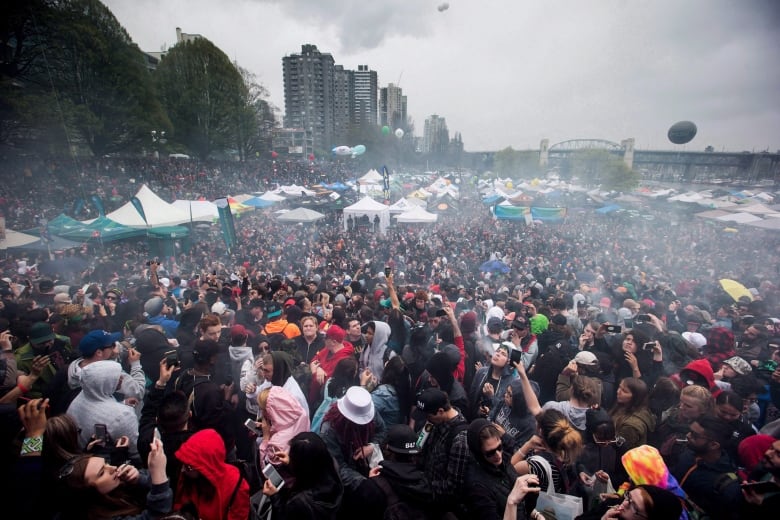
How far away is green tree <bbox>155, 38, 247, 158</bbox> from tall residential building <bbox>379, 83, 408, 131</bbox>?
86.6 metres

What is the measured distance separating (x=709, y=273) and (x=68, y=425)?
20.4m

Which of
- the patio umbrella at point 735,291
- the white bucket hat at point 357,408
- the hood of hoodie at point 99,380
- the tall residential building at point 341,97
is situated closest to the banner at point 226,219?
the hood of hoodie at point 99,380

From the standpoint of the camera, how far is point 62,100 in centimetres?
1819

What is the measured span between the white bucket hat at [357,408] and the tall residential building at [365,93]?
126m

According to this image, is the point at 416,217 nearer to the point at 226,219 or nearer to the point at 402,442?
the point at 226,219

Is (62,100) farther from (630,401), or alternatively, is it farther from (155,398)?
(630,401)

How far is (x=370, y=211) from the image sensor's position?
17.2m

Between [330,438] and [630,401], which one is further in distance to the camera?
[630,401]

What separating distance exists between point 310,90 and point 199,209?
9595 cm

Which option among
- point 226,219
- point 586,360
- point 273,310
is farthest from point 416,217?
point 586,360

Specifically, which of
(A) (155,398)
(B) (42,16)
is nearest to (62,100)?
(B) (42,16)

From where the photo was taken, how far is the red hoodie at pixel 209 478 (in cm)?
176

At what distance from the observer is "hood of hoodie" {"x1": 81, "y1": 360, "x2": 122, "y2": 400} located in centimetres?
235

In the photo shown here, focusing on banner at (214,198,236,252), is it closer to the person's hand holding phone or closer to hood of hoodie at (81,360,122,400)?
hood of hoodie at (81,360,122,400)
